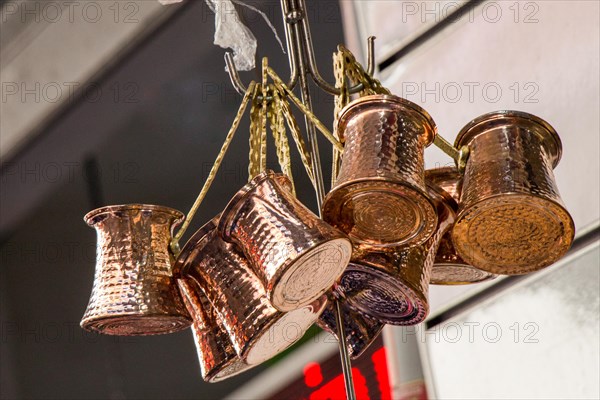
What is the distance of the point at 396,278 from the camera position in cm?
116

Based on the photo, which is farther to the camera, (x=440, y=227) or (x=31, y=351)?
(x=31, y=351)

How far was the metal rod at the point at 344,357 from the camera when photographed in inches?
48.4

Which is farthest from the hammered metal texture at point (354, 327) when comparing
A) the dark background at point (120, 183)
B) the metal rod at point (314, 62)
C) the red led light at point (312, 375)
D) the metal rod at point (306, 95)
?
the dark background at point (120, 183)

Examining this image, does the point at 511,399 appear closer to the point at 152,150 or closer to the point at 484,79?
the point at 484,79

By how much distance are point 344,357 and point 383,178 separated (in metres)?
0.26

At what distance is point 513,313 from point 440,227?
853 mm

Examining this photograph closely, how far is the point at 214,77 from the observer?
3.04m

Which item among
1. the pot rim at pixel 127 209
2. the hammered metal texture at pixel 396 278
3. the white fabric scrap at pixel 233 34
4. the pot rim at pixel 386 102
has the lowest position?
the hammered metal texture at pixel 396 278

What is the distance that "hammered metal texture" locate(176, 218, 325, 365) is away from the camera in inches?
43.3

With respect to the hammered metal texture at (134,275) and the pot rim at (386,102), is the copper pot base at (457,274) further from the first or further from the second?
the hammered metal texture at (134,275)

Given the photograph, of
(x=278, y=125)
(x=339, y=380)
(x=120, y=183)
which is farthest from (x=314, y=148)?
(x=120, y=183)

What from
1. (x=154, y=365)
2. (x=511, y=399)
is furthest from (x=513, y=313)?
(x=154, y=365)

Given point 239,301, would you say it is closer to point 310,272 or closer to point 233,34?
point 310,272

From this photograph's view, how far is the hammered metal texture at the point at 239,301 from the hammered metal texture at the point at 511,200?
19cm
